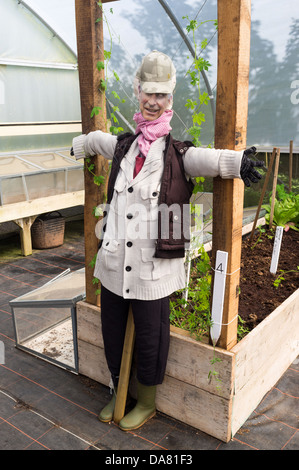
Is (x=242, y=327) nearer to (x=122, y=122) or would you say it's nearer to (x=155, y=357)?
(x=155, y=357)

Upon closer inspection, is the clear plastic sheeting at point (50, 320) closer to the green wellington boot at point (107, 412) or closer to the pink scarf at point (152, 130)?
the green wellington boot at point (107, 412)

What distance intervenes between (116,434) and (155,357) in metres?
0.48

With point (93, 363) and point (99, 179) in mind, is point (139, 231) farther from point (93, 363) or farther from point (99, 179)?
point (93, 363)

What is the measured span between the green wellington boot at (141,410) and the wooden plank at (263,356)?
45 centimetres

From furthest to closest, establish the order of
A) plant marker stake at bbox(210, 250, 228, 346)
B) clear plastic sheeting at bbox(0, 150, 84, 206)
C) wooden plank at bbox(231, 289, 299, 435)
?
clear plastic sheeting at bbox(0, 150, 84, 206) → wooden plank at bbox(231, 289, 299, 435) → plant marker stake at bbox(210, 250, 228, 346)

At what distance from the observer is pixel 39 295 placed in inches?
120

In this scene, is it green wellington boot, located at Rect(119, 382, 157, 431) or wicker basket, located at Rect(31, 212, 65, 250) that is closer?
green wellington boot, located at Rect(119, 382, 157, 431)

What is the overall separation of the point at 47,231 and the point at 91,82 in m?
3.42

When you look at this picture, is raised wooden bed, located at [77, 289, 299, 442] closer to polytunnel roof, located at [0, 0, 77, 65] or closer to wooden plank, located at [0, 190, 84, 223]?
wooden plank, located at [0, 190, 84, 223]

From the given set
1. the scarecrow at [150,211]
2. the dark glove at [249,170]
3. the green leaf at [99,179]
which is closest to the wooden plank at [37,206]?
the green leaf at [99,179]

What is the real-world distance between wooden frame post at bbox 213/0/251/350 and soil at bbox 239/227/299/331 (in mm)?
670

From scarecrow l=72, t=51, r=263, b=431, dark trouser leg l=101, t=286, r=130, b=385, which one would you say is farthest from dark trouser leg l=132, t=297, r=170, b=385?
dark trouser leg l=101, t=286, r=130, b=385

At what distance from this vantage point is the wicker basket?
546 cm

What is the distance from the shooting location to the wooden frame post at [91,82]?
7.41 ft
